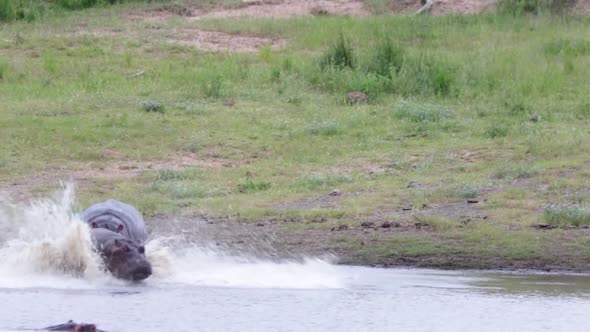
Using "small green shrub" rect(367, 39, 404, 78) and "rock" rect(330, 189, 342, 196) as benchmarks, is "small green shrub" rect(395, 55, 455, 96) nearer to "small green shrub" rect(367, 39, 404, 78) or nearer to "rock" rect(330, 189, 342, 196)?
"small green shrub" rect(367, 39, 404, 78)

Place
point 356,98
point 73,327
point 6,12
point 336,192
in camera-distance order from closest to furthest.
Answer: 1. point 73,327
2. point 336,192
3. point 356,98
4. point 6,12

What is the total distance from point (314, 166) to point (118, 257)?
13.9 ft

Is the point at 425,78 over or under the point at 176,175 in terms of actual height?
over

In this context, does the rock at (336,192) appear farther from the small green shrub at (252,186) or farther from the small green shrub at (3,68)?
the small green shrub at (3,68)

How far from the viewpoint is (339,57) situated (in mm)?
15859

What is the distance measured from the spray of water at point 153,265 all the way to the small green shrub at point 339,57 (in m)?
6.37

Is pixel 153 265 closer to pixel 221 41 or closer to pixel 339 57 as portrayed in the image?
pixel 339 57

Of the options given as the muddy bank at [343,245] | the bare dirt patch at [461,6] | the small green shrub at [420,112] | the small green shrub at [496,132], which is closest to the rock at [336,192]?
the muddy bank at [343,245]

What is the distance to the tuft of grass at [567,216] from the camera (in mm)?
9789

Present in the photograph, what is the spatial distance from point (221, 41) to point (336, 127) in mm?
5046

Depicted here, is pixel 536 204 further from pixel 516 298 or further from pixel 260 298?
pixel 260 298

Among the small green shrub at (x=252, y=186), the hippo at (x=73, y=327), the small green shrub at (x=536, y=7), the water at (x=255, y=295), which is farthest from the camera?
the small green shrub at (x=536, y=7)

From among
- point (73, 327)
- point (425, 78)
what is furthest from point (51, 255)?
point (425, 78)

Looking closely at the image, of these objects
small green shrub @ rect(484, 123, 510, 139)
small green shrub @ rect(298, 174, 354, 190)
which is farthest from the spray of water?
small green shrub @ rect(484, 123, 510, 139)
